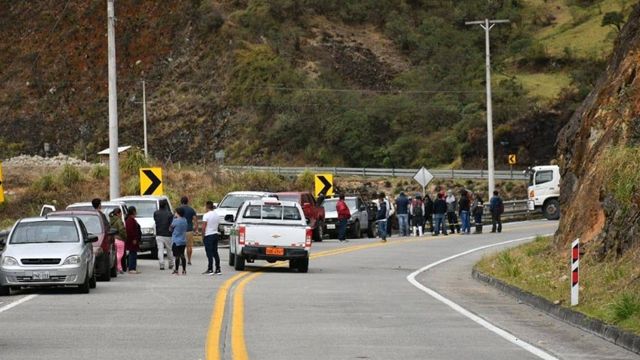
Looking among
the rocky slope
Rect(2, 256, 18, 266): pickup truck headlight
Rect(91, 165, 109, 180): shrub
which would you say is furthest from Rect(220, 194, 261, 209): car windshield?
Rect(2, 256, 18, 266): pickup truck headlight

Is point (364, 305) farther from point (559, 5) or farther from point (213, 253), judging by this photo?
point (559, 5)

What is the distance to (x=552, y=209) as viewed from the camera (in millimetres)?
59719

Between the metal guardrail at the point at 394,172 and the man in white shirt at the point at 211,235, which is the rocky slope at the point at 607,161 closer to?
the man in white shirt at the point at 211,235

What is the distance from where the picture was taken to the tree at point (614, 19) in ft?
346

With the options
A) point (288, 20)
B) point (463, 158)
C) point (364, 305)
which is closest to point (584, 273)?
point (364, 305)

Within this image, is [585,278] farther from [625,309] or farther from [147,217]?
[147,217]

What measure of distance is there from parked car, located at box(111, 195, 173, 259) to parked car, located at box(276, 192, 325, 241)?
27.2ft

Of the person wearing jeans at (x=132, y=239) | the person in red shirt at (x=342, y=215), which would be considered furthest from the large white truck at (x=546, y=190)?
the person wearing jeans at (x=132, y=239)

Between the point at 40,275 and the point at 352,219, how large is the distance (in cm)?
2872

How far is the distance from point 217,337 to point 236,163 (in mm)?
80781

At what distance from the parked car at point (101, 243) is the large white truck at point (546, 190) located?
32992 millimetres

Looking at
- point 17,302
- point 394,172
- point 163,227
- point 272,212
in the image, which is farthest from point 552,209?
point 17,302

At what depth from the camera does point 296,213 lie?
31547 mm

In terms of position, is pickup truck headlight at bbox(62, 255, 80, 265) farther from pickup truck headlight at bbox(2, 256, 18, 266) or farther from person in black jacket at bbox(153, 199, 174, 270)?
person in black jacket at bbox(153, 199, 174, 270)
